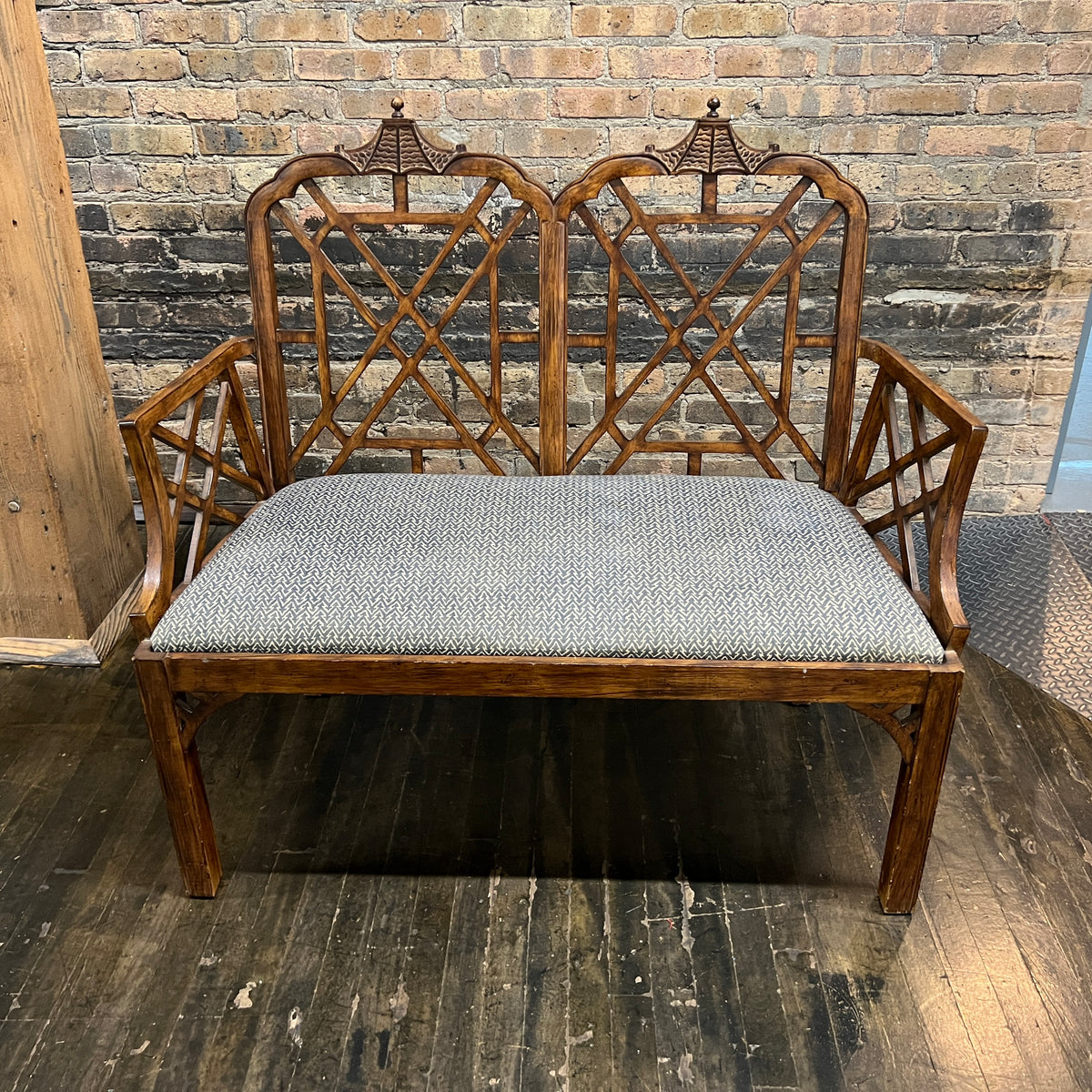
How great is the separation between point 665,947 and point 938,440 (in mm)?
893

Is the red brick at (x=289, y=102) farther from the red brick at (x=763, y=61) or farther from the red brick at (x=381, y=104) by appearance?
the red brick at (x=763, y=61)

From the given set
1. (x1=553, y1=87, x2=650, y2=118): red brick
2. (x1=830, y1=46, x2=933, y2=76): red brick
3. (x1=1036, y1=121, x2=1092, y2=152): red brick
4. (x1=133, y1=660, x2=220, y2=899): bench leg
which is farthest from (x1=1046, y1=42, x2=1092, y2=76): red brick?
(x1=133, y1=660, x2=220, y2=899): bench leg

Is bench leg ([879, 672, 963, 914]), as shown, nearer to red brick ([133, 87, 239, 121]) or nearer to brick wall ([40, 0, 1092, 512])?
brick wall ([40, 0, 1092, 512])

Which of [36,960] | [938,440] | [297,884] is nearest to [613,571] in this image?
[938,440]

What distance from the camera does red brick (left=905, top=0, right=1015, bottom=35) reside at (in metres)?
2.16

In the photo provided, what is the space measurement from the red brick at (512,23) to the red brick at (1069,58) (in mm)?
1096

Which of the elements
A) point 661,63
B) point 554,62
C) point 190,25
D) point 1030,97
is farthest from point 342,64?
point 1030,97

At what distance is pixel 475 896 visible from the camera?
1603 mm

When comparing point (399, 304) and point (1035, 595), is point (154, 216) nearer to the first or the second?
point (399, 304)

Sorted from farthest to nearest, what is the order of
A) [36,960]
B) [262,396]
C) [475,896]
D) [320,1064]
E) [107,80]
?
[107,80]
[262,396]
[475,896]
[36,960]
[320,1064]

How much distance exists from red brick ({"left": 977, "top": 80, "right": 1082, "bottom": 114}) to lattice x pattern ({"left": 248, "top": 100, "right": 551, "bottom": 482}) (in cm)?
107

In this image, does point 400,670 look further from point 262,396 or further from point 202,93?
point 202,93

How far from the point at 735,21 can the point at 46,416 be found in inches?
66.9

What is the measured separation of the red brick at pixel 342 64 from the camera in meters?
2.23
